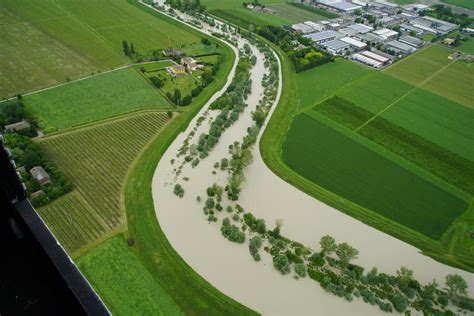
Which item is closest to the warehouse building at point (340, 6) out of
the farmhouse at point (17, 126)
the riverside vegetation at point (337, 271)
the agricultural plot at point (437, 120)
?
the agricultural plot at point (437, 120)

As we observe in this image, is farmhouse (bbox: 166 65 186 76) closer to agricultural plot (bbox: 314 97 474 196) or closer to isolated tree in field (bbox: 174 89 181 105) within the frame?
isolated tree in field (bbox: 174 89 181 105)

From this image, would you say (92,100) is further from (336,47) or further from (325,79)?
(336,47)

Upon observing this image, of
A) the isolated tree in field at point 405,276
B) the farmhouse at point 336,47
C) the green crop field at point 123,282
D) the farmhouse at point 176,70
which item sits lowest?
the green crop field at point 123,282

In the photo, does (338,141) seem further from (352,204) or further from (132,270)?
(132,270)

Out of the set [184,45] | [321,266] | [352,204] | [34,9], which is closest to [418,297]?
[321,266]

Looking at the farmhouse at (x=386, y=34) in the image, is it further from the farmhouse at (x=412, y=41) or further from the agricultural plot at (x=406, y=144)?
the agricultural plot at (x=406, y=144)

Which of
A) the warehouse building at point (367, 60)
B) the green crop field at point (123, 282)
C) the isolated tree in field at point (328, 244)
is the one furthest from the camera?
the warehouse building at point (367, 60)

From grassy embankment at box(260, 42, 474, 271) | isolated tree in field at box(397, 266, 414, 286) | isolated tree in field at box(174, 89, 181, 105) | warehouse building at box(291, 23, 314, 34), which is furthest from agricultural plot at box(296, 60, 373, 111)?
isolated tree in field at box(397, 266, 414, 286)
